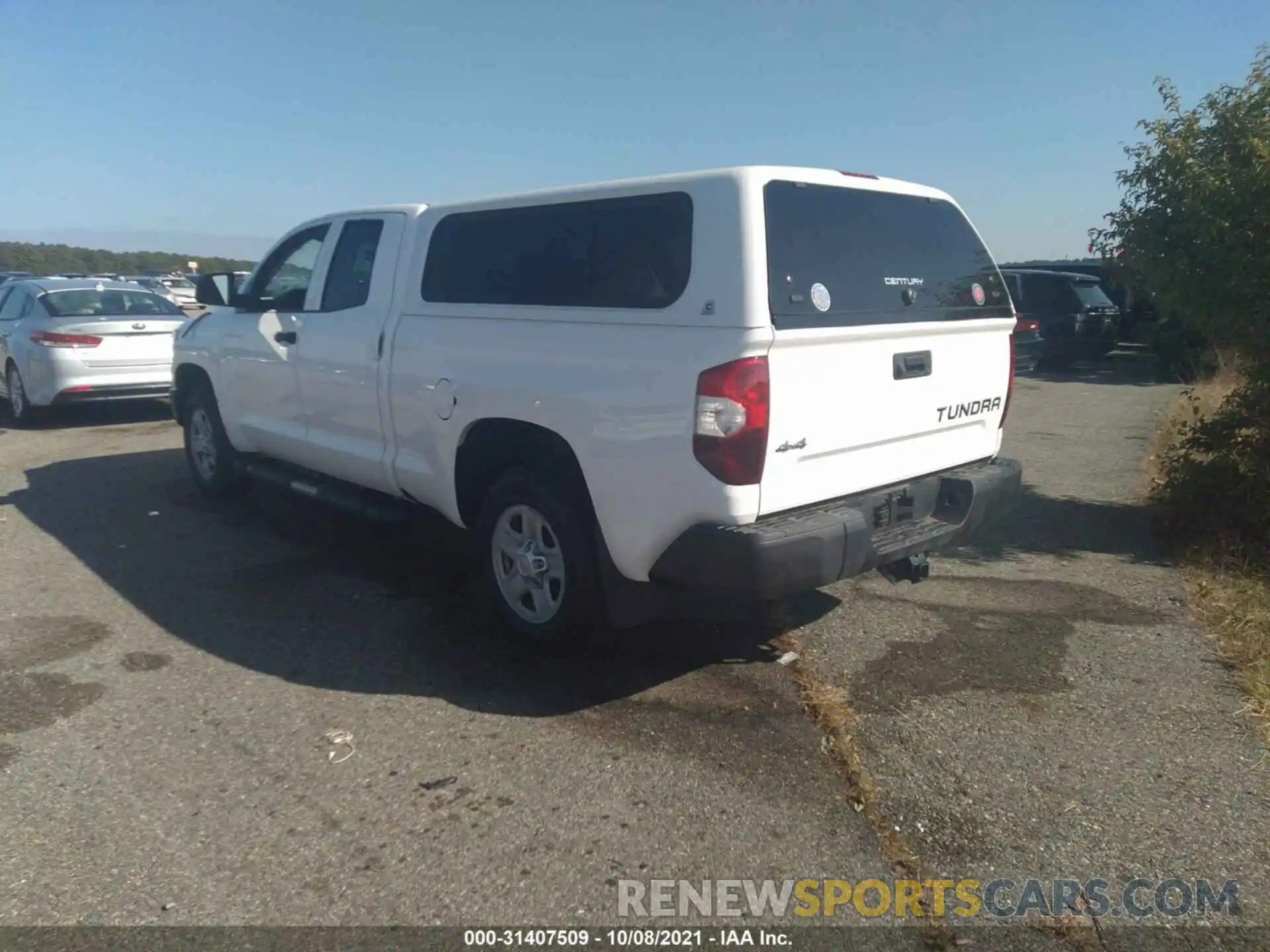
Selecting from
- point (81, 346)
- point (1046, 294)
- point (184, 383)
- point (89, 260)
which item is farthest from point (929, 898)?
point (89, 260)

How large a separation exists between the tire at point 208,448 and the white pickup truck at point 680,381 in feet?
6.54

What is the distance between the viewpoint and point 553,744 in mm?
3988

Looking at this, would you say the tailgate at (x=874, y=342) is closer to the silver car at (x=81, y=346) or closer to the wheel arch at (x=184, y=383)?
the wheel arch at (x=184, y=383)

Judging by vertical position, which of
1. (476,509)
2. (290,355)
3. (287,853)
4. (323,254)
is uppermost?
(323,254)

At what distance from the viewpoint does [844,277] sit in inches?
163

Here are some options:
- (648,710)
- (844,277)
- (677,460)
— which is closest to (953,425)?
(844,277)

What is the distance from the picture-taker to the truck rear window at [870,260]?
3.91 metres

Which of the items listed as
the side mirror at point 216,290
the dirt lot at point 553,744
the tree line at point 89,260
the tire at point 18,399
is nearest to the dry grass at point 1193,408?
the dirt lot at point 553,744

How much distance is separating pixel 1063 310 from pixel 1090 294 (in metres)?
0.65

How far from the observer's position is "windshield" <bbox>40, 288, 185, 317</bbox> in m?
11.2

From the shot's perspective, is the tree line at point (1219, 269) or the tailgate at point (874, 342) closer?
the tailgate at point (874, 342)

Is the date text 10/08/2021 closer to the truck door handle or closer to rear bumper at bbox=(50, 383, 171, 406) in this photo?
the truck door handle

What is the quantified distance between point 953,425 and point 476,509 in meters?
2.33

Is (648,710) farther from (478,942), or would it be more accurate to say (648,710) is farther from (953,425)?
(953,425)
